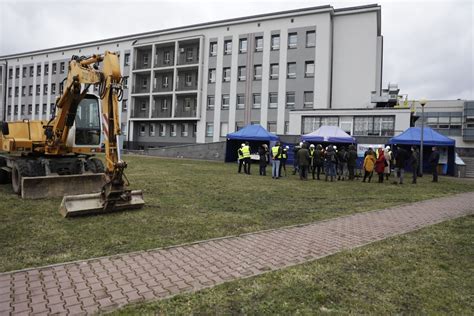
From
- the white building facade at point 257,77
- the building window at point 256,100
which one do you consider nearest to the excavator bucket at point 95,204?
the white building facade at point 257,77

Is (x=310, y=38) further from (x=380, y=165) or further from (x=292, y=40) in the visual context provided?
(x=380, y=165)

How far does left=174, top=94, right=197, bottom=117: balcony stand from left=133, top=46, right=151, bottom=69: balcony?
721 centimetres

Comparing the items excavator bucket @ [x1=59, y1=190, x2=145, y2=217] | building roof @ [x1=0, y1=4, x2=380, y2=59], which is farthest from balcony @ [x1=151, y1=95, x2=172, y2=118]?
excavator bucket @ [x1=59, y1=190, x2=145, y2=217]

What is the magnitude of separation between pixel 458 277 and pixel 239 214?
4.59 metres

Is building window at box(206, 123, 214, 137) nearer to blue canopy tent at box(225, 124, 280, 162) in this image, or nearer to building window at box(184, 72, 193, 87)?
building window at box(184, 72, 193, 87)

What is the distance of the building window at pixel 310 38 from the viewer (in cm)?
3647

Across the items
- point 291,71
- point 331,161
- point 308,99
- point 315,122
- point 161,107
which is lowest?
point 331,161

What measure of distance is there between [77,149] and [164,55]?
37886 mm

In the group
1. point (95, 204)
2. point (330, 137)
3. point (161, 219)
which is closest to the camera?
point (161, 219)

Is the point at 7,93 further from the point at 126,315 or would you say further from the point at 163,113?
the point at 126,315

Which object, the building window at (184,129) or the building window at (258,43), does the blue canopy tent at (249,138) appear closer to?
the building window at (258,43)

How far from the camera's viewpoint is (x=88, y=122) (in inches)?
433

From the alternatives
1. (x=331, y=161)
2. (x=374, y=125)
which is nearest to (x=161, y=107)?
(x=374, y=125)

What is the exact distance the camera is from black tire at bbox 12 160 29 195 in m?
9.74
